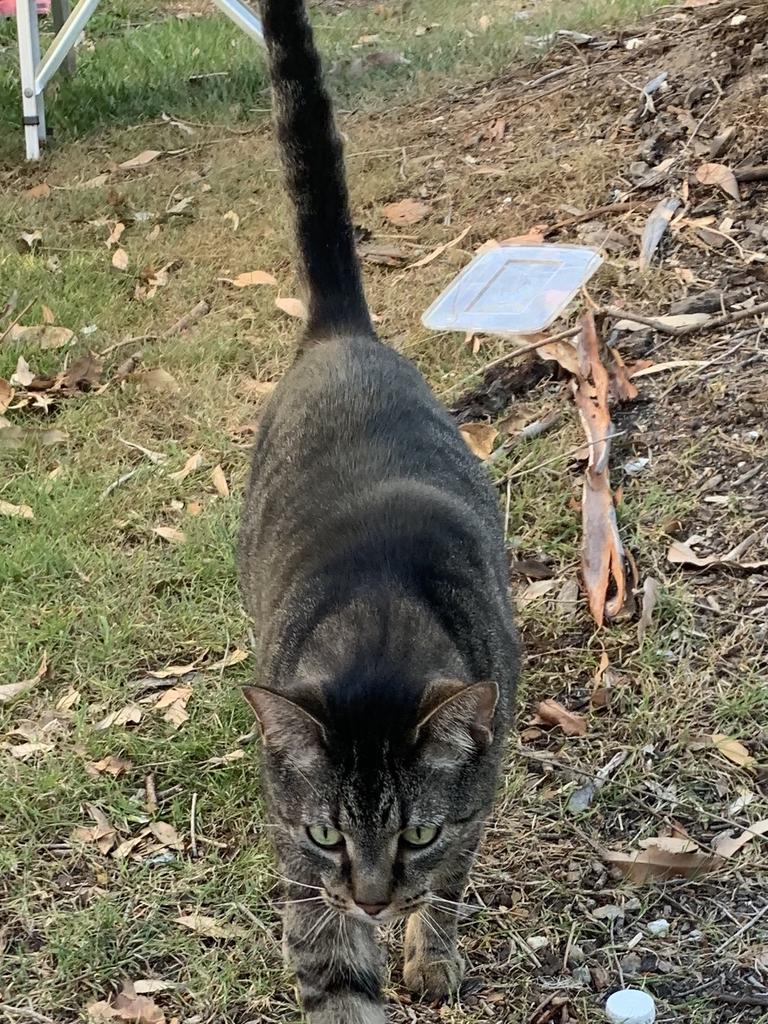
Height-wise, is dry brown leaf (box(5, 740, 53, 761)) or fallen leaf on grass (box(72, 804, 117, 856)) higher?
dry brown leaf (box(5, 740, 53, 761))

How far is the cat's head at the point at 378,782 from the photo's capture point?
178 cm

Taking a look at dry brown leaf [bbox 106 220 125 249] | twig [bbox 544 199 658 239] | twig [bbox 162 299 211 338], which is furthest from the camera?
dry brown leaf [bbox 106 220 125 249]

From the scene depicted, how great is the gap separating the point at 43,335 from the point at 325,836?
113 inches

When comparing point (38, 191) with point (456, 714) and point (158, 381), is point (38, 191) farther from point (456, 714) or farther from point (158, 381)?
point (456, 714)

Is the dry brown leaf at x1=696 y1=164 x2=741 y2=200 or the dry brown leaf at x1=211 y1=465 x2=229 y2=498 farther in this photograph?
the dry brown leaf at x1=696 y1=164 x2=741 y2=200

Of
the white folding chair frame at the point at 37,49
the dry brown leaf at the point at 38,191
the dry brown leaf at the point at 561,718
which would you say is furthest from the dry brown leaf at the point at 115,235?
the dry brown leaf at the point at 561,718

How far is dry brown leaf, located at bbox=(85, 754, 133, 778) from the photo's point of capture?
2.71m

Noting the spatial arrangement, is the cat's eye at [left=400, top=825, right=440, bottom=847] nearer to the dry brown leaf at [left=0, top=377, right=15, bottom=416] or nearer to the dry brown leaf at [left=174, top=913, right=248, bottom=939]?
the dry brown leaf at [left=174, top=913, right=248, bottom=939]

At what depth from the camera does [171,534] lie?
3371 mm

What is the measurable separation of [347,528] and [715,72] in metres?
3.02

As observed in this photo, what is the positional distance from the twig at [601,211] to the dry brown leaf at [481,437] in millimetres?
1110

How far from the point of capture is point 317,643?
202 centimetres

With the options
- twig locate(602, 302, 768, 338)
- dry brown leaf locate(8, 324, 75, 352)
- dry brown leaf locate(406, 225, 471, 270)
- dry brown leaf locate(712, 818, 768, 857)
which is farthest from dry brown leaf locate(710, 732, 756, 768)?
dry brown leaf locate(8, 324, 75, 352)

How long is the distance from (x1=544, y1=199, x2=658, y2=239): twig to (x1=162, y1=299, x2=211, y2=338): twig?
1.28 meters
